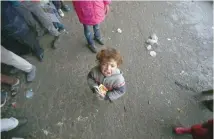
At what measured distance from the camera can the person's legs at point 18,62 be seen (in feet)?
9.41

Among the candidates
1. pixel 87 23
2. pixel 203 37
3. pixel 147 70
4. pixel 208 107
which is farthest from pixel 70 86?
pixel 203 37

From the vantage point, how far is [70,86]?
328cm

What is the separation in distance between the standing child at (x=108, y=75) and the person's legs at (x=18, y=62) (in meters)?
1.05

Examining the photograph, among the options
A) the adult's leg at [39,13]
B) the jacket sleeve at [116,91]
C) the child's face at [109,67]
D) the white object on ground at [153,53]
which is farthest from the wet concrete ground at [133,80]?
the child's face at [109,67]

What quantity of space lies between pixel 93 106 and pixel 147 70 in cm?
101

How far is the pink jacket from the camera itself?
9.34 ft

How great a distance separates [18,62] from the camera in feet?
9.95

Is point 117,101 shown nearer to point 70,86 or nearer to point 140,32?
point 70,86

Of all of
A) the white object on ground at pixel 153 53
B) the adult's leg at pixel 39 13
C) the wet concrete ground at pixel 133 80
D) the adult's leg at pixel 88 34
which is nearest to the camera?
the wet concrete ground at pixel 133 80

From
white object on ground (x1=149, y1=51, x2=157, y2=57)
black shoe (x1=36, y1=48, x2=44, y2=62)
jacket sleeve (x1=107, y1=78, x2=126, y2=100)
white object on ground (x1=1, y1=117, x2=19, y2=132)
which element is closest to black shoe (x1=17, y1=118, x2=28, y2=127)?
white object on ground (x1=1, y1=117, x2=19, y2=132)

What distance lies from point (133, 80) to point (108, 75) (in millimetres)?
961

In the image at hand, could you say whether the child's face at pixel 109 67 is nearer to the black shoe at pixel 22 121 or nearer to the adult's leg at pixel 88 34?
the adult's leg at pixel 88 34

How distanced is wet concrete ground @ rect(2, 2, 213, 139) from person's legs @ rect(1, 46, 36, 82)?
0.41 ft

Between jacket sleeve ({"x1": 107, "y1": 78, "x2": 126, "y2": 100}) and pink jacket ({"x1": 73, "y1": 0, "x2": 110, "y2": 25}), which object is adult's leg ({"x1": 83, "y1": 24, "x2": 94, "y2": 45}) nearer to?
pink jacket ({"x1": 73, "y1": 0, "x2": 110, "y2": 25})
